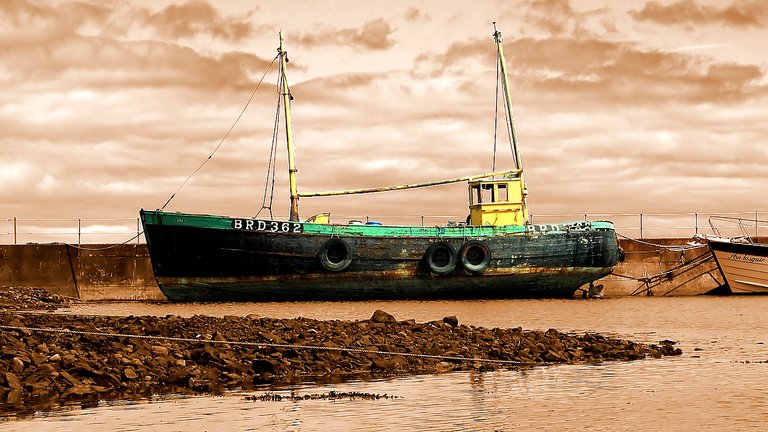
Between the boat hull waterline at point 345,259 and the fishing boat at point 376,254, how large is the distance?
1.2 inches

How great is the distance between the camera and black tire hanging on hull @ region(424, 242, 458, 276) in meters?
37.6

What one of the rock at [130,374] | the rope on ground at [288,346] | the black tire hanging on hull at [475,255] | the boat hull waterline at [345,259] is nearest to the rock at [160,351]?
the rope on ground at [288,346]

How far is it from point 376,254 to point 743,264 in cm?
1397

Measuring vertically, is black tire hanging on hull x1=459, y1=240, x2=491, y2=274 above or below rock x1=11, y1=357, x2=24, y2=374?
above

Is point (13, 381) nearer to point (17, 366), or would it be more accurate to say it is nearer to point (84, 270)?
point (17, 366)

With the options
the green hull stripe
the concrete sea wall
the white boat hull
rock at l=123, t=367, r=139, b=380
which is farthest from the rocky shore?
the white boat hull

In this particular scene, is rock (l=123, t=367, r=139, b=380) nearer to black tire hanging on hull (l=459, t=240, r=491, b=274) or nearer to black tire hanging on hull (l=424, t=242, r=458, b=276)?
black tire hanging on hull (l=424, t=242, r=458, b=276)

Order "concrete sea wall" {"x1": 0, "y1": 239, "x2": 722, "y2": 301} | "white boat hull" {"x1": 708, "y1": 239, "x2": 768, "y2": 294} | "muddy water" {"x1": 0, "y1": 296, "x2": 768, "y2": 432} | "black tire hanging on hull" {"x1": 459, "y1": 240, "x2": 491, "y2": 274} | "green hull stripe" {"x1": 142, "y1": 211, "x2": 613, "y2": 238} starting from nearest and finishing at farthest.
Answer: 1. "muddy water" {"x1": 0, "y1": 296, "x2": 768, "y2": 432}
2. "green hull stripe" {"x1": 142, "y1": 211, "x2": 613, "y2": 238}
3. "black tire hanging on hull" {"x1": 459, "y1": 240, "x2": 491, "y2": 274}
4. "concrete sea wall" {"x1": 0, "y1": 239, "x2": 722, "y2": 301}
5. "white boat hull" {"x1": 708, "y1": 239, "x2": 768, "y2": 294}

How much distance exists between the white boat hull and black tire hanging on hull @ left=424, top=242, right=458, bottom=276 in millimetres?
10402

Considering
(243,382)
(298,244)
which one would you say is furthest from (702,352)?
(298,244)

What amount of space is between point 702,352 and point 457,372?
18.1 feet

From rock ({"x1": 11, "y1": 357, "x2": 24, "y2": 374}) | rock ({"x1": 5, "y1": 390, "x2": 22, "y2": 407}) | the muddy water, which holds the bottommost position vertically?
the muddy water

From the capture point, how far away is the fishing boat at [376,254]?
36219 mm

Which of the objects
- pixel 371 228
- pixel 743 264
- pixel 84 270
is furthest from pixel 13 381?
pixel 743 264
